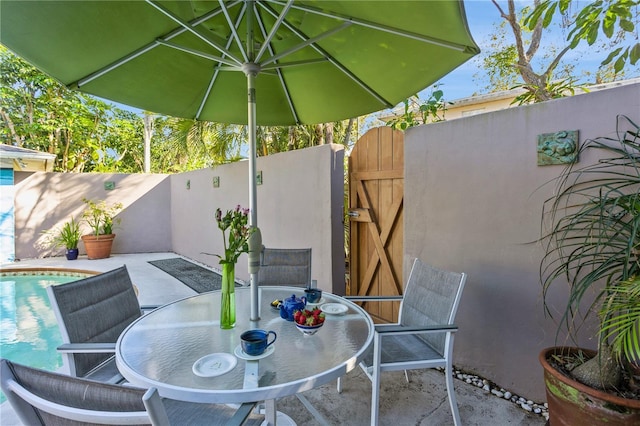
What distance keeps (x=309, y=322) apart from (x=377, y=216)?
7.05ft

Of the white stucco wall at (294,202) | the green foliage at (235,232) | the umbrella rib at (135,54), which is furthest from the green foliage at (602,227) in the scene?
the umbrella rib at (135,54)

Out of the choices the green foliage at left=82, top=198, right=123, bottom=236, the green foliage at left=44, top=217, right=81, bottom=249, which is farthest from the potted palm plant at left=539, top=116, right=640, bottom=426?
the green foliage at left=44, top=217, right=81, bottom=249

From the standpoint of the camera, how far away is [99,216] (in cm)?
808

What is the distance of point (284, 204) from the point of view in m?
4.68

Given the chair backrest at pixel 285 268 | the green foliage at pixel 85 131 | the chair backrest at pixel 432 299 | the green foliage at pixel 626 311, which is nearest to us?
the green foliage at pixel 626 311

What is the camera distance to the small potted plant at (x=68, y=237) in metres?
7.56

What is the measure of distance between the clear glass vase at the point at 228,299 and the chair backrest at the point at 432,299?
1254mm

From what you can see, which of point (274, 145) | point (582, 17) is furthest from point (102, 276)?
point (274, 145)

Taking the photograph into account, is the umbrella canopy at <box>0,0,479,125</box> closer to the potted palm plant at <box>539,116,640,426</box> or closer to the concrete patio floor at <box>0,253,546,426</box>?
the potted palm plant at <box>539,116,640,426</box>

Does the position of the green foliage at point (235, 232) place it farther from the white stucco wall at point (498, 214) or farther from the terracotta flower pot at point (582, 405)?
the white stucco wall at point (498, 214)

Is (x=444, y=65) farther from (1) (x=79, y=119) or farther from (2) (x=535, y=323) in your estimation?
(1) (x=79, y=119)

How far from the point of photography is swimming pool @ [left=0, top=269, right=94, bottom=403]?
134 inches

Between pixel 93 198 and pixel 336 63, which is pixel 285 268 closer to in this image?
pixel 336 63

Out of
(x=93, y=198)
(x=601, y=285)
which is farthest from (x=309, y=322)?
(x=93, y=198)
